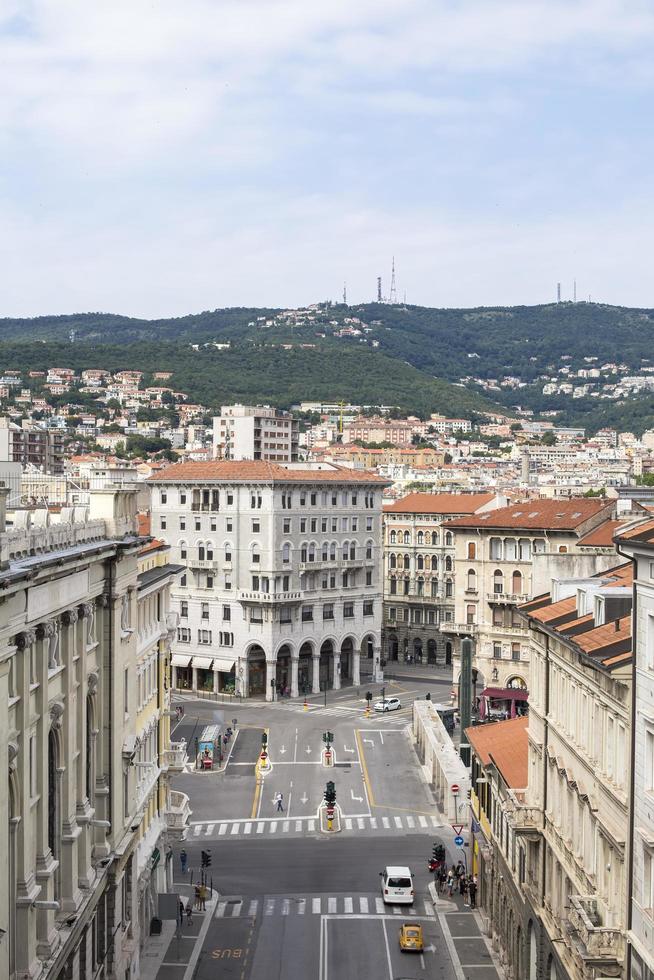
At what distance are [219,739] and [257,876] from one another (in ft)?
97.2

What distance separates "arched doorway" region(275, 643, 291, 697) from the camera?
11459 cm

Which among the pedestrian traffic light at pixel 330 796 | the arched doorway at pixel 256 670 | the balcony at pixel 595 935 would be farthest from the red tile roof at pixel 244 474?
the balcony at pixel 595 935

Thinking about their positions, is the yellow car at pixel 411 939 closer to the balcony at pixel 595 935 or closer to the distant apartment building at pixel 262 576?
the balcony at pixel 595 935

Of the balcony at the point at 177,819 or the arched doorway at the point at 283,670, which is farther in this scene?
the arched doorway at the point at 283,670

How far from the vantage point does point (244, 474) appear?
11619 centimetres

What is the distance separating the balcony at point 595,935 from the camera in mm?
29734

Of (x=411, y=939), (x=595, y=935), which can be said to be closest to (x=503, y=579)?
(x=411, y=939)

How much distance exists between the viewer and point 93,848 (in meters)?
39.1

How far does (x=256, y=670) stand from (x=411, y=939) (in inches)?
2546

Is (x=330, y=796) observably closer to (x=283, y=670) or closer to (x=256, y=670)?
(x=256, y=670)

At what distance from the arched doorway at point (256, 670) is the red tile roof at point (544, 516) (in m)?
21.2

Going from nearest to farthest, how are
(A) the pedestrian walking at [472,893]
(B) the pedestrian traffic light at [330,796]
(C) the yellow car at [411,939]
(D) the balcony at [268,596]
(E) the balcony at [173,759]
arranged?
(C) the yellow car at [411,939]
(E) the balcony at [173,759]
(A) the pedestrian walking at [472,893]
(B) the pedestrian traffic light at [330,796]
(D) the balcony at [268,596]

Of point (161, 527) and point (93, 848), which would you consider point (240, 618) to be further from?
point (93, 848)

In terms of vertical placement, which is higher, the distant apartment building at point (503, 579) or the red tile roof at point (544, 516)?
the red tile roof at point (544, 516)
